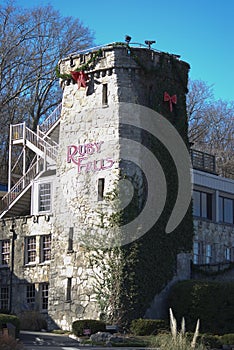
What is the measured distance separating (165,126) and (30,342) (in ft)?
41.7

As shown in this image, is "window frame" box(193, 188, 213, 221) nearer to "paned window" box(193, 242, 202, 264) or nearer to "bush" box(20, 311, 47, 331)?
"paned window" box(193, 242, 202, 264)

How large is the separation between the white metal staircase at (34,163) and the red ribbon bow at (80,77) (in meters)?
5.98

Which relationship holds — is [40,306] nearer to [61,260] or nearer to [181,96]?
[61,260]

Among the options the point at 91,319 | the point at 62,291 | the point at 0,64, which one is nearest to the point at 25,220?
the point at 62,291

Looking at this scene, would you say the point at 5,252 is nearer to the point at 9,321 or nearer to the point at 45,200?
the point at 45,200

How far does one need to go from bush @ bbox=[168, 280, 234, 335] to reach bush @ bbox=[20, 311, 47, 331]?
6.81 m

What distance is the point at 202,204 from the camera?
43.4 meters

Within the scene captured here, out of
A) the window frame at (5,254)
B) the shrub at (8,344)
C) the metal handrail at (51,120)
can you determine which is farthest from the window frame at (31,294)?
the shrub at (8,344)

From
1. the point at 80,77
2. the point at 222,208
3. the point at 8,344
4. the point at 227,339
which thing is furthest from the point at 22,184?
the point at 8,344

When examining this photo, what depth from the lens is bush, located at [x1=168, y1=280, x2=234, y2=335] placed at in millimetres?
35438

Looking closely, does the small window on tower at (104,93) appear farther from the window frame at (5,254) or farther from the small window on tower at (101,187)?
the window frame at (5,254)

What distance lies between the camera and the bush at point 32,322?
125ft

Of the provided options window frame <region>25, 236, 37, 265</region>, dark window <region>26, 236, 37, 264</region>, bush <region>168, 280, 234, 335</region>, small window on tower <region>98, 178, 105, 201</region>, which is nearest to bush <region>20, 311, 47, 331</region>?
window frame <region>25, 236, 37, 265</region>

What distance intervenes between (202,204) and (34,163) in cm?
1014
